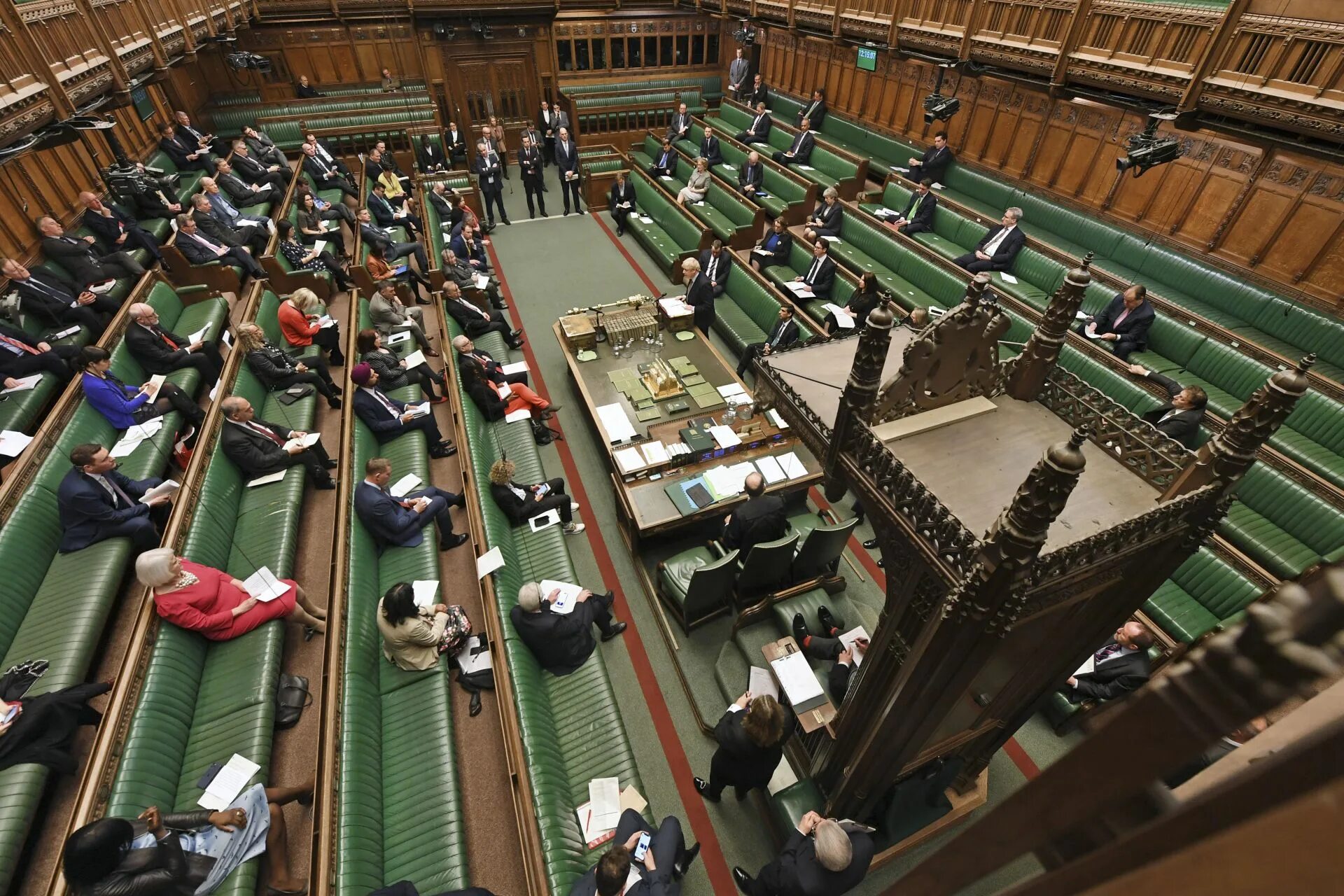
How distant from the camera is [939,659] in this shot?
2.76 m

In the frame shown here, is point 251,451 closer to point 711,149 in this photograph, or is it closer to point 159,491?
point 159,491

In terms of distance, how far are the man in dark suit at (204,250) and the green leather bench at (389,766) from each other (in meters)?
5.76

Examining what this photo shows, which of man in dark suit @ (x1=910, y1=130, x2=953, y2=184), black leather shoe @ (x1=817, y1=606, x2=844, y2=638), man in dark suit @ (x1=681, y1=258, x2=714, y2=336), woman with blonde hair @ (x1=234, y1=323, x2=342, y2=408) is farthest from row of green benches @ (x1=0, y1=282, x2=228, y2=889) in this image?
man in dark suit @ (x1=910, y1=130, x2=953, y2=184)

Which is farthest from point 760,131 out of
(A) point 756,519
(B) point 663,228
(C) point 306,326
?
(A) point 756,519

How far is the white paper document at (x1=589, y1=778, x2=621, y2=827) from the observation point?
388 cm

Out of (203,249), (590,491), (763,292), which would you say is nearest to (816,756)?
(590,491)

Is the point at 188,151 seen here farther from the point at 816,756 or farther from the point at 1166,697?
the point at 1166,697

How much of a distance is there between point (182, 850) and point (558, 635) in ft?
7.34

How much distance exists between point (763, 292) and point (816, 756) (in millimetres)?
6080

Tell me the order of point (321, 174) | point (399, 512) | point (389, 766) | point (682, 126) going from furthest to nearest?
point (682, 126)
point (321, 174)
point (399, 512)
point (389, 766)

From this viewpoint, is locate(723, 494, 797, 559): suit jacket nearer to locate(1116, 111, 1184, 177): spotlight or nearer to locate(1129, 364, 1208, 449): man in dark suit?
locate(1129, 364, 1208, 449): man in dark suit

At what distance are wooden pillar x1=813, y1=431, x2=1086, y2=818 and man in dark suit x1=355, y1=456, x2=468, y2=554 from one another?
3.74 meters

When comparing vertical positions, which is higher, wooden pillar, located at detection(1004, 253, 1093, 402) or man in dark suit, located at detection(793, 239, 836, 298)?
wooden pillar, located at detection(1004, 253, 1093, 402)

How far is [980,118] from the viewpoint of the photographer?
1074 cm
